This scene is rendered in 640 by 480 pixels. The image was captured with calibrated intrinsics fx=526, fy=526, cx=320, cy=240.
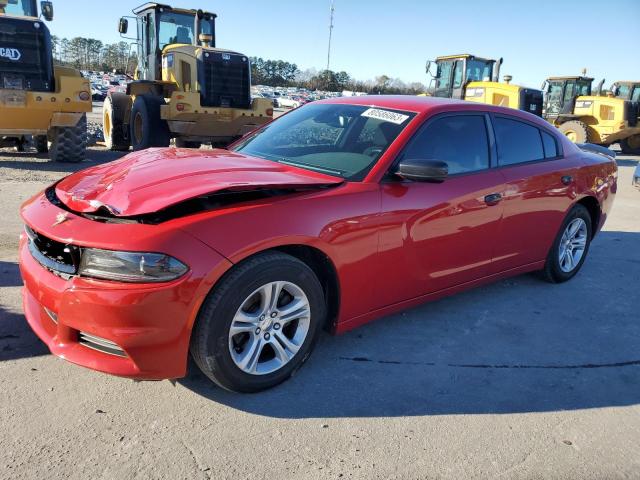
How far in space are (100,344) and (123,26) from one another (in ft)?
36.5

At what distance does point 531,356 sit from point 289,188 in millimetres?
2001


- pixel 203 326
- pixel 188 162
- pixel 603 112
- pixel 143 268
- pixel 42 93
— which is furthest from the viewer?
pixel 603 112

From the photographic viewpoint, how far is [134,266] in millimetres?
2387

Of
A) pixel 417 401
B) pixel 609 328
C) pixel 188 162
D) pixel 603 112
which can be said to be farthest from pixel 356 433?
pixel 603 112

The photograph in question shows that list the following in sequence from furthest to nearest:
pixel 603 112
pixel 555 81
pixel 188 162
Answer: pixel 555 81, pixel 603 112, pixel 188 162

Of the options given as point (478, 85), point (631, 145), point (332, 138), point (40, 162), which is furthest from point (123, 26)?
point (631, 145)

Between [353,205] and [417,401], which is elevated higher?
[353,205]

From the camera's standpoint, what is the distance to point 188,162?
3.31m

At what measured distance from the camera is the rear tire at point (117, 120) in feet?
40.8

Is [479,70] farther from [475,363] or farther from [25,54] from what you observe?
[475,363]

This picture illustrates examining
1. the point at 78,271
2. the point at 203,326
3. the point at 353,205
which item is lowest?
the point at 203,326

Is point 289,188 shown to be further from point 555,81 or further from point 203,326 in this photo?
point 555,81

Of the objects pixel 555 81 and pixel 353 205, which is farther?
pixel 555 81

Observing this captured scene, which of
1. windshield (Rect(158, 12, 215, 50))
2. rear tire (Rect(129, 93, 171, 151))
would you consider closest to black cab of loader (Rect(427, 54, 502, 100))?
windshield (Rect(158, 12, 215, 50))
